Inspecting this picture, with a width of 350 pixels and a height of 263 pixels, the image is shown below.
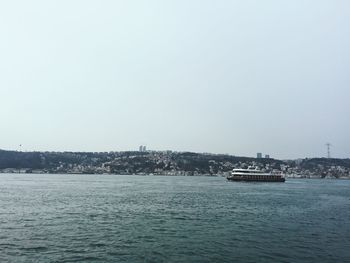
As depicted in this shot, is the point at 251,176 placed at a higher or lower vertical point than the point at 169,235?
higher

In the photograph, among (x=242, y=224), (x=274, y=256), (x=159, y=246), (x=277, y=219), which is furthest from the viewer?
(x=277, y=219)

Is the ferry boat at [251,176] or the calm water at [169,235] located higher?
the ferry boat at [251,176]

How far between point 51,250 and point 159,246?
9.39 m

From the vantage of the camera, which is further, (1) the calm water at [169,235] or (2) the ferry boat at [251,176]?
(2) the ferry boat at [251,176]

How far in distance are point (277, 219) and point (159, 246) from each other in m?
25.4

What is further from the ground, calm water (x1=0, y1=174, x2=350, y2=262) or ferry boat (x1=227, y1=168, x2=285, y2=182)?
ferry boat (x1=227, y1=168, x2=285, y2=182)

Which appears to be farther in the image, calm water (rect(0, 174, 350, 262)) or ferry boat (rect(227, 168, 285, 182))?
ferry boat (rect(227, 168, 285, 182))

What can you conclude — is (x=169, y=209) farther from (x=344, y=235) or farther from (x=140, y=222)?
(x=344, y=235)

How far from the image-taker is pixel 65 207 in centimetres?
6450

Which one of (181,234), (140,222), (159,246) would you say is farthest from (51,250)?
(140,222)

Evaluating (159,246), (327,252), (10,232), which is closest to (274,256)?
(327,252)

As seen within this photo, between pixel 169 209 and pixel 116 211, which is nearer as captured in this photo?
pixel 116 211

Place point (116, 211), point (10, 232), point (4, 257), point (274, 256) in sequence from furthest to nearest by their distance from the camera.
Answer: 1. point (116, 211)
2. point (10, 232)
3. point (274, 256)
4. point (4, 257)

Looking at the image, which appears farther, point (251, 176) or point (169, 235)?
point (251, 176)
